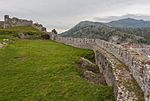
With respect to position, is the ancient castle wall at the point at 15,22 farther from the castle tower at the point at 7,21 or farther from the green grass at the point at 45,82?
the green grass at the point at 45,82

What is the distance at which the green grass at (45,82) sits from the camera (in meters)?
22.7

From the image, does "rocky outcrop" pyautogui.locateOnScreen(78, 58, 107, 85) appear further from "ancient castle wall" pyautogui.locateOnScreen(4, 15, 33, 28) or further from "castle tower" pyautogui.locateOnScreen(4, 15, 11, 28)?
"castle tower" pyautogui.locateOnScreen(4, 15, 11, 28)

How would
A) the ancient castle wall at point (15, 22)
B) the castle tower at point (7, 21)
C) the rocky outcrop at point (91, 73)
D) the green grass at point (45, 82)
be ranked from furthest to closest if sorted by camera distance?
the ancient castle wall at point (15, 22) → the castle tower at point (7, 21) → the rocky outcrop at point (91, 73) → the green grass at point (45, 82)

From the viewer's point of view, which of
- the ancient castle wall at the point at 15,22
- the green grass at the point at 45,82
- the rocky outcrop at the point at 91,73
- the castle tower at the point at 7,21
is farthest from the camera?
the ancient castle wall at the point at 15,22

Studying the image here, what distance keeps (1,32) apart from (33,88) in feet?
161

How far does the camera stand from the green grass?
22688 millimetres

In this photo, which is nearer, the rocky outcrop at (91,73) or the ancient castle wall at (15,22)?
the rocky outcrop at (91,73)

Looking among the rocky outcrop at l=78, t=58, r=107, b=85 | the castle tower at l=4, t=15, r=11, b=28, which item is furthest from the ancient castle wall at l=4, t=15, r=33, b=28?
the rocky outcrop at l=78, t=58, r=107, b=85

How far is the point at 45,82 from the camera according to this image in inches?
1054

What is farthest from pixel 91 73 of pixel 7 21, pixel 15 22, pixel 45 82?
pixel 7 21

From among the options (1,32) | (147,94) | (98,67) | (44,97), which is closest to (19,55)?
(98,67)

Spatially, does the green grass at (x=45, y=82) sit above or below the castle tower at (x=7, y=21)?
below

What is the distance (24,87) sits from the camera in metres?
26.3

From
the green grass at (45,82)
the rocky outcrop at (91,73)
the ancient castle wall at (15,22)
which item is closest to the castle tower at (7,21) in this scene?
the ancient castle wall at (15,22)
